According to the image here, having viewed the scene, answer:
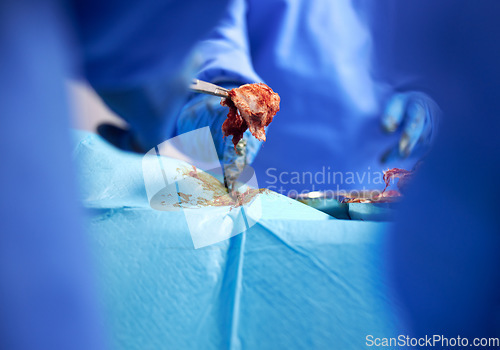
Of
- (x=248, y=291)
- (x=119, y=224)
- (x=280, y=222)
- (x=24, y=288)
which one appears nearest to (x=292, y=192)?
(x=280, y=222)

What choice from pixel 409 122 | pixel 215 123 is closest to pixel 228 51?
pixel 215 123

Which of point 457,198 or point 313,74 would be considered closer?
point 457,198

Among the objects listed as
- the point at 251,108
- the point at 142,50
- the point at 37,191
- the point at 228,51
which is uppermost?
the point at 228,51

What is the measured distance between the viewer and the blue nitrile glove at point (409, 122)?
34.3 inches

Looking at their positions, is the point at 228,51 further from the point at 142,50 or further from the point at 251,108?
the point at 142,50

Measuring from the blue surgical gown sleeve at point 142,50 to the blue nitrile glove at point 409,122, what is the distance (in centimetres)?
79

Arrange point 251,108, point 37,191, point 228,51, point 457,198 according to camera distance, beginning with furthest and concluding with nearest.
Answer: point 228,51 < point 251,108 < point 457,198 < point 37,191

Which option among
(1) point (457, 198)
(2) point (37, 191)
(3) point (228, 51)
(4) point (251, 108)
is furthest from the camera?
(3) point (228, 51)

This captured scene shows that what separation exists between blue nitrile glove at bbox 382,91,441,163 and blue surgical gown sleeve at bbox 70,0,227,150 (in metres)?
0.79

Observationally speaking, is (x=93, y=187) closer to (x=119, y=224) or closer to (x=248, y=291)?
(x=119, y=224)

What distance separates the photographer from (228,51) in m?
0.91

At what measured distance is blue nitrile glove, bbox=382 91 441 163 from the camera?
871 millimetres

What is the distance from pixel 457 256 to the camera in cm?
60

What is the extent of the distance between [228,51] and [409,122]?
65cm
